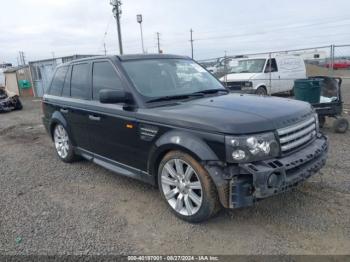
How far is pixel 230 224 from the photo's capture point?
11.3ft

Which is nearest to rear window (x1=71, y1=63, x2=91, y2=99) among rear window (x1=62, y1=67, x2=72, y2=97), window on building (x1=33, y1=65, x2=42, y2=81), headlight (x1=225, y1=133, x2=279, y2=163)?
rear window (x1=62, y1=67, x2=72, y2=97)

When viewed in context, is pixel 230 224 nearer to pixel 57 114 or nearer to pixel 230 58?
pixel 57 114

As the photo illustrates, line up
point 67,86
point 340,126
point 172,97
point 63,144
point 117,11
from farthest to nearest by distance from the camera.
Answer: point 117,11, point 340,126, point 63,144, point 67,86, point 172,97

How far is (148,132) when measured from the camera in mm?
3699

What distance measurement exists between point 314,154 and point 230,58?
11.8m

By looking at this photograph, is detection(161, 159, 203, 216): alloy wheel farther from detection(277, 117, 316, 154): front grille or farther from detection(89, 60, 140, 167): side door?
detection(277, 117, 316, 154): front grille

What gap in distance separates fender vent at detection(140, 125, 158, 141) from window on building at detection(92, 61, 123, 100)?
0.70m

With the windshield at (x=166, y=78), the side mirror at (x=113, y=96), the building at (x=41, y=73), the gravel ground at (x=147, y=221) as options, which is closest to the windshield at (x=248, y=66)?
the gravel ground at (x=147, y=221)

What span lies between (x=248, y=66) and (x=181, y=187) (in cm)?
1051

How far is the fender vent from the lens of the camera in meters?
3.62

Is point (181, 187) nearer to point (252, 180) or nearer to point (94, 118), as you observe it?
point (252, 180)

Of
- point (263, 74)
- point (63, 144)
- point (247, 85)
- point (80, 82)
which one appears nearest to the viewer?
point (80, 82)

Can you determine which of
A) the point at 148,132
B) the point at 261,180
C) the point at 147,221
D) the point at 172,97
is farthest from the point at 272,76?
the point at 261,180

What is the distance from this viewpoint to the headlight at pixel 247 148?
2.97 m
